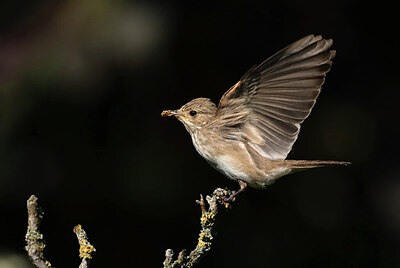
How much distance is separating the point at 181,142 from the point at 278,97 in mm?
1397

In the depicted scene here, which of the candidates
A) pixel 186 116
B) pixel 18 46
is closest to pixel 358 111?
pixel 186 116

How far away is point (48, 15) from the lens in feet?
13.0

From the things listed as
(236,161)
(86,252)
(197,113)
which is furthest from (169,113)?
(86,252)

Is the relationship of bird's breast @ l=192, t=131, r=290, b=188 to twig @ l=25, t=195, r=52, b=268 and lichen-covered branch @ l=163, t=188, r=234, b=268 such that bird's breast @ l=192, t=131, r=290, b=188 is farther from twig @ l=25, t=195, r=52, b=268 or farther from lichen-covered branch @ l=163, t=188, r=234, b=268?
twig @ l=25, t=195, r=52, b=268

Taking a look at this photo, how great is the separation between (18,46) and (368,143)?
2.80 metres

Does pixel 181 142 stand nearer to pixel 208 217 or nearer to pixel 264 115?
pixel 264 115

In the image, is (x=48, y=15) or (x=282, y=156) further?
(x=48, y=15)

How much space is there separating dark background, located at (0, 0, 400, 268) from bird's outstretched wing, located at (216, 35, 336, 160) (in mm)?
827

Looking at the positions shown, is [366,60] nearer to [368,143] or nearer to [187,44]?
[368,143]

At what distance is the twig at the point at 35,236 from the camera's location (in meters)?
2.12

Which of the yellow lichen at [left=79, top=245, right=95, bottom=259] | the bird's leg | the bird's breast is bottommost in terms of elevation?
the bird's leg

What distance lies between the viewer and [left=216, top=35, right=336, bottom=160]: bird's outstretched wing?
3.21 metres

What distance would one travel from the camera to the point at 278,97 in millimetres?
3473

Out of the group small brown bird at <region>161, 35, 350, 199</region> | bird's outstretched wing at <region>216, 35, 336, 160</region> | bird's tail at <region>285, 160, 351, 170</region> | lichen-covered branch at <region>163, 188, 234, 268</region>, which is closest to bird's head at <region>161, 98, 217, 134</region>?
small brown bird at <region>161, 35, 350, 199</region>
